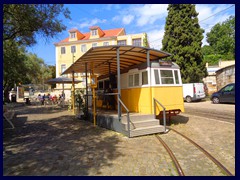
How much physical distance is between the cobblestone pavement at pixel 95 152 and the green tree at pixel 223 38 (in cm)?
5345

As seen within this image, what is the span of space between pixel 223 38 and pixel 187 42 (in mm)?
36592

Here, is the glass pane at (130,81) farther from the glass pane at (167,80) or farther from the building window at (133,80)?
the glass pane at (167,80)

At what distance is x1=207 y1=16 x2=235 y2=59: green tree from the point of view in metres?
54.5

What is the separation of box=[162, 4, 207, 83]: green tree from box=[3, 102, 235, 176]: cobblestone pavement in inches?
660

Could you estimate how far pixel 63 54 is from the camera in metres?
43.6

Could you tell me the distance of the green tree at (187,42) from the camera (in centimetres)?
2436

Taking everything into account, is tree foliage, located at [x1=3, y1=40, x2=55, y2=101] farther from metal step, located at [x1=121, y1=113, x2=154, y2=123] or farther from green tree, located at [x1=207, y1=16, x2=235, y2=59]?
green tree, located at [x1=207, y1=16, x2=235, y2=59]

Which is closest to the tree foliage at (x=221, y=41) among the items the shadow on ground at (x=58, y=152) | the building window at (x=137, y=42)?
the building window at (x=137, y=42)

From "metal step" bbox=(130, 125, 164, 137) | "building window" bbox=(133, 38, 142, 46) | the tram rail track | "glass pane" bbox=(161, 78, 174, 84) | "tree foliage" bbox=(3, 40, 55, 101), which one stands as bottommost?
the tram rail track

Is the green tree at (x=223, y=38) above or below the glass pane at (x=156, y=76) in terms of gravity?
above

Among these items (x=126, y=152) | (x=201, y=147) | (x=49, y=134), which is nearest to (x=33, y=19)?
(x=49, y=134)

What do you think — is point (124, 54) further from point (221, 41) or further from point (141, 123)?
point (221, 41)

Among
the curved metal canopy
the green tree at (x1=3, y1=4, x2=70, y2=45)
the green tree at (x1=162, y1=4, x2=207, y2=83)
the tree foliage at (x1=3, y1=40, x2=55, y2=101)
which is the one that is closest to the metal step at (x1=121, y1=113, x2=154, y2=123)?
the curved metal canopy
